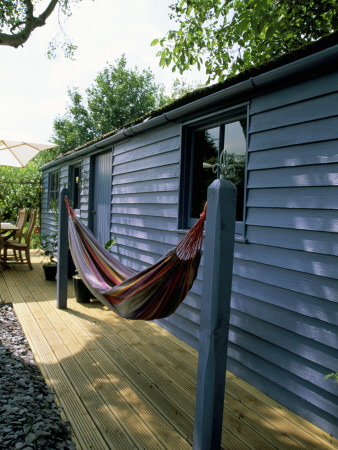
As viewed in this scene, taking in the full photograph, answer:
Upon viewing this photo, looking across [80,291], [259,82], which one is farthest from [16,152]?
[259,82]

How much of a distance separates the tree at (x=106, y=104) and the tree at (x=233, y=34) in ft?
53.2

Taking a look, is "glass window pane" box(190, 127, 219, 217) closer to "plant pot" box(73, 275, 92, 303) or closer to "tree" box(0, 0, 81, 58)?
"plant pot" box(73, 275, 92, 303)

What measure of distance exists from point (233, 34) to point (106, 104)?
59.8 feet

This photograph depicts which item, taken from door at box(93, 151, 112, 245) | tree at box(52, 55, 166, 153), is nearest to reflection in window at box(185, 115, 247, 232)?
door at box(93, 151, 112, 245)

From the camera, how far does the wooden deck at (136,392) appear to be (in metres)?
1.81

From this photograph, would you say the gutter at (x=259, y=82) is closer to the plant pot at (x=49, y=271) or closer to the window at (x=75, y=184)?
the plant pot at (x=49, y=271)

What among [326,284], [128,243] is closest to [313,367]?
[326,284]

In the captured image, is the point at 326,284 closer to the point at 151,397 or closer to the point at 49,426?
the point at 151,397

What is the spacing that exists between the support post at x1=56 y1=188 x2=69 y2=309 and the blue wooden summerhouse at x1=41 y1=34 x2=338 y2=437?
1.24 meters

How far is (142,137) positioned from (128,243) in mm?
1307

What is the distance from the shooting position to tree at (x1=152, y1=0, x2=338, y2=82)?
16.6ft

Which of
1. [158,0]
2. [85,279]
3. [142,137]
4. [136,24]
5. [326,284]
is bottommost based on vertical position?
[85,279]

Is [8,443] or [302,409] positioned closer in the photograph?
[8,443]

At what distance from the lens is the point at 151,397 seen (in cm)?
220
